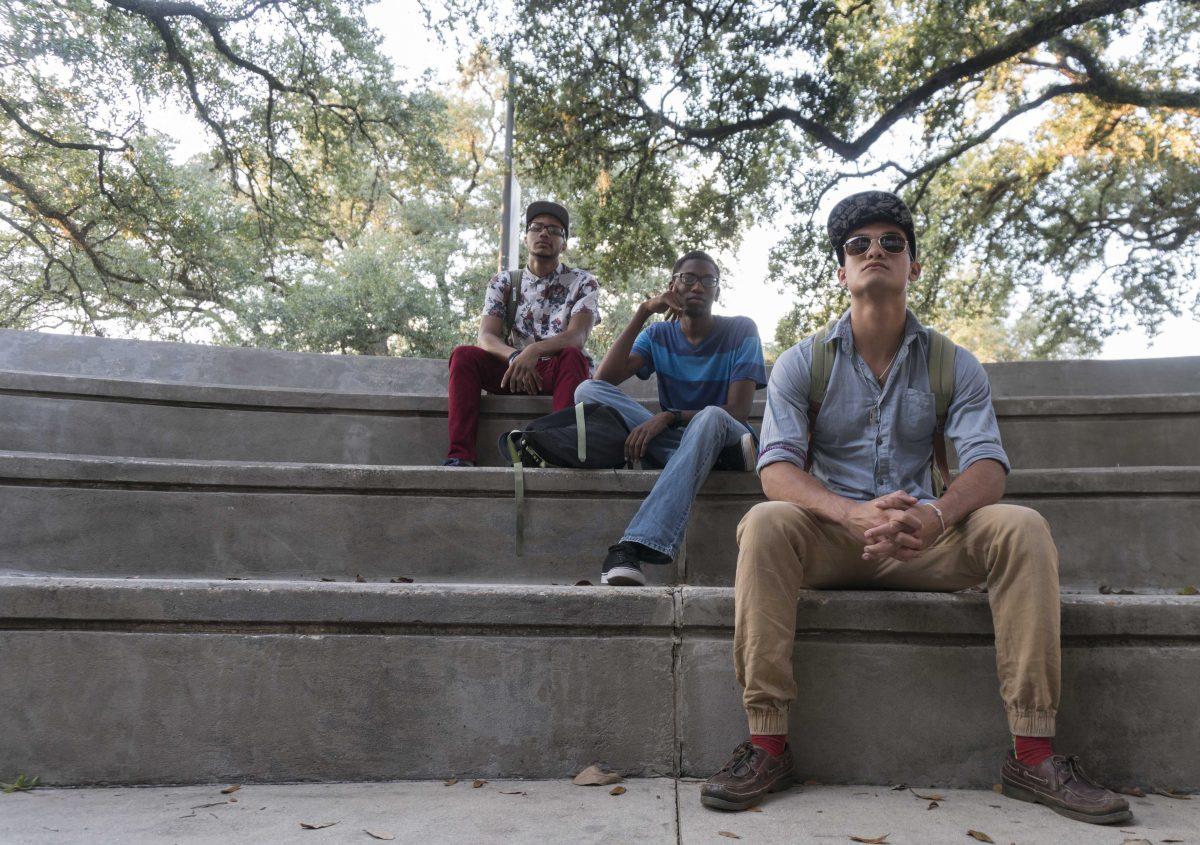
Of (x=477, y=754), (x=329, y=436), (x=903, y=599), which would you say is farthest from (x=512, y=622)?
(x=329, y=436)

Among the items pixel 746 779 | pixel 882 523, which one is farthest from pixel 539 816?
pixel 882 523

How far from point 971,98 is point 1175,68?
2.10 m

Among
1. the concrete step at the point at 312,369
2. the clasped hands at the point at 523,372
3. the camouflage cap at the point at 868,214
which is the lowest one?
the clasped hands at the point at 523,372

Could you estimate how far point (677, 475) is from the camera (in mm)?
2695

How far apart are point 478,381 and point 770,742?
241 centimetres

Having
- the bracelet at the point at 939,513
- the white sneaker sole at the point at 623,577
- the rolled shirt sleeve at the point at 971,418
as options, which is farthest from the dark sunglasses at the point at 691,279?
the bracelet at the point at 939,513

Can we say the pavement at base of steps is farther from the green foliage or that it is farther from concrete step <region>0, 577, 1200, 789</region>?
the green foliage

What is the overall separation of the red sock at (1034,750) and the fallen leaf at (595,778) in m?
0.93

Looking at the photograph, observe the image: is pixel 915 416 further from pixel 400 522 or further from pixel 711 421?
pixel 400 522

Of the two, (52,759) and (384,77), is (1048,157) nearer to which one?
(384,77)

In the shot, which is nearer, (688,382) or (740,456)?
(740,456)

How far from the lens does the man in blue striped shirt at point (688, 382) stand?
2.81 m

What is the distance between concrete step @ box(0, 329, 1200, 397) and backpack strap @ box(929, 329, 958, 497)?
2698 millimetres

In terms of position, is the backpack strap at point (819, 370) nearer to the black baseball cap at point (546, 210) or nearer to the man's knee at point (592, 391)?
the man's knee at point (592, 391)
